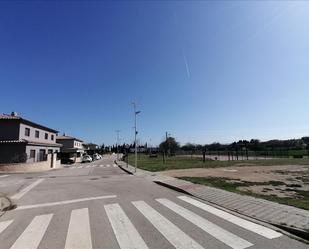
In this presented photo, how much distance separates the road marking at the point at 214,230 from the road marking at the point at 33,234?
4022 mm

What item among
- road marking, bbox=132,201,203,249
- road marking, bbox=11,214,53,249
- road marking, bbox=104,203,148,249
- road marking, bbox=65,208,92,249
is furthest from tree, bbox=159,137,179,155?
road marking, bbox=11,214,53,249

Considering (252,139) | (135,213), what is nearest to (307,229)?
(135,213)

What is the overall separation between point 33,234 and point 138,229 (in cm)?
259

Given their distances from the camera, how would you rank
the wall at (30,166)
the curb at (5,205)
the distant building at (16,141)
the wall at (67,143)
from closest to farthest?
1. the curb at (5,205)
2. the wall at (30,166)
3. the distant building at (16,141)
4. the wall at (67,143)

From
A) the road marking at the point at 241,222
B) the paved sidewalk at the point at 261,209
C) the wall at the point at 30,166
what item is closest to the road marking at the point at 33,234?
the road marking at the point at 241,222

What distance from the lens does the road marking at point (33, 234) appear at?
603 centimetres

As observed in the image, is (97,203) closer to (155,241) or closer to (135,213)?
(135,213)

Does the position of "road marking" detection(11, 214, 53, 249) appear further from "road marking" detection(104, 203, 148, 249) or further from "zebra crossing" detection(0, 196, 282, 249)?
"road marking" detection(104, 203, 148, 249)

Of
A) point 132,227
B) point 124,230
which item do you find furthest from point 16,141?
point 124,230

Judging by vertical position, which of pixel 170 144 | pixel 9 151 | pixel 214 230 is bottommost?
pixel 214 230

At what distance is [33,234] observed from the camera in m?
6.83

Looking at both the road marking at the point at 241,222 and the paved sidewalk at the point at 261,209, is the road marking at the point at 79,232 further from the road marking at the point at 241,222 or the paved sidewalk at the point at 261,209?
the paved sidewalk at the point at 261,209

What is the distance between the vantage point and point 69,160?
5703 centimetres

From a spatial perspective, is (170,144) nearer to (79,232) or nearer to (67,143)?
(67,143)
